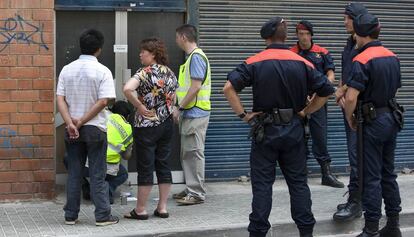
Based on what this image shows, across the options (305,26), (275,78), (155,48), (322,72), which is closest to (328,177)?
(322,72)

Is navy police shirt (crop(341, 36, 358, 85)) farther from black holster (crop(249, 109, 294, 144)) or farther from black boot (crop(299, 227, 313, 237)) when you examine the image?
black boot (crop(299, 227, 313, 237))

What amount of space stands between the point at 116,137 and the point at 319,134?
2.66 m

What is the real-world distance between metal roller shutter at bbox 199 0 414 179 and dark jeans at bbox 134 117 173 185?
161cm

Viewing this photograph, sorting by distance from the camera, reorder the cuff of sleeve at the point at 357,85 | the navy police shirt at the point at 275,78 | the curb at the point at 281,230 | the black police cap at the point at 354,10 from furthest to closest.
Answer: the black police cap at the point at 354,10
the curb at the point at 281,230
the cuff of sleeve at the point at 357,85
the navy police shirt at the point at 275,78

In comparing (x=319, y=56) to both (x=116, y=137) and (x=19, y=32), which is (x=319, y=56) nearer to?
(x=116, y=137)

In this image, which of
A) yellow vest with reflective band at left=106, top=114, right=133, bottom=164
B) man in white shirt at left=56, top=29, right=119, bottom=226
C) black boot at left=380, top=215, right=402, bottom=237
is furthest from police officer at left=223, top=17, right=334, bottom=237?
yellow vest with reflective band at left=106, top=114, right=133, bottom=164

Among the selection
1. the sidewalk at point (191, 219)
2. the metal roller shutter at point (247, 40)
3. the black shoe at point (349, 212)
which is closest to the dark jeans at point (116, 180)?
the sidewalk at point (191, 219)

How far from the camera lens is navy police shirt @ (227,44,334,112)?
5.61 m

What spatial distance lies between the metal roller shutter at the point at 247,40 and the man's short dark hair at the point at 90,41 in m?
2.06

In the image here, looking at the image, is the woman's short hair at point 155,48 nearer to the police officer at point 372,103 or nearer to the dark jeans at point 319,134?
the police officer at point 372,103

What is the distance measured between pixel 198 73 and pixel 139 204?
1538 mm

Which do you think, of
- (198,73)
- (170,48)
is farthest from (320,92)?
(170,48)

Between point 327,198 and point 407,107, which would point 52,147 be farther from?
point 407,107

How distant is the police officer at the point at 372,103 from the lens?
5.97 m
